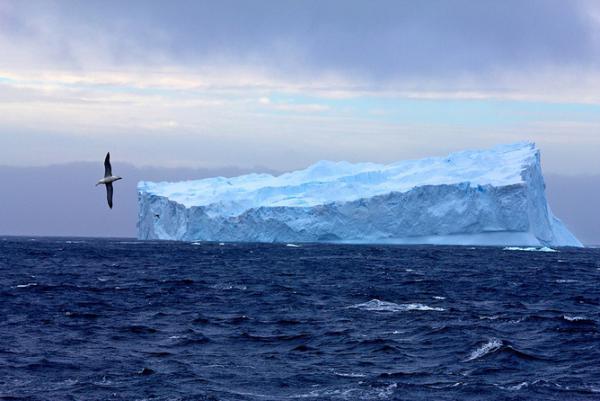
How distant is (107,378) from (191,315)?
7853 mm

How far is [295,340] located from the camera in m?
18.2

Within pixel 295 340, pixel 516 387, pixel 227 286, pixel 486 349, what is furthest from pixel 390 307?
pixel 516 387

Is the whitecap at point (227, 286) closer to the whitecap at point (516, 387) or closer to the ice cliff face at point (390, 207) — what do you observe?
the whitecap at point (516, 387)

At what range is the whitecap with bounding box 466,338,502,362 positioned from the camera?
54.1 ft

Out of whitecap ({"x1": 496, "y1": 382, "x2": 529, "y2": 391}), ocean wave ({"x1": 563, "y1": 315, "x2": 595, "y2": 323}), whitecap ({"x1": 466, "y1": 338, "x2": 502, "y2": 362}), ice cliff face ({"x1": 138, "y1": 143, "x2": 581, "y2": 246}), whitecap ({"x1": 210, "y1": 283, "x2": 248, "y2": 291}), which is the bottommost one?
whitecap ({"x1": 496, "y1": 382, "x2": 529, "y2": 391})

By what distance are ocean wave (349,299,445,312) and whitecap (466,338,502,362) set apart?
5697 mm

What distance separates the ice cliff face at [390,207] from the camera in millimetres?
66188

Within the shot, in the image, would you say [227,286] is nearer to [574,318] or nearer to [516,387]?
[574,318]

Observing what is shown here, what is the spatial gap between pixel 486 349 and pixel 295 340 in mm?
3785

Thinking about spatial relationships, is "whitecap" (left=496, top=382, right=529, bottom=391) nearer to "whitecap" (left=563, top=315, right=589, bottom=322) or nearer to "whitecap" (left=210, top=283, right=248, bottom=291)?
"whitecap" (left=563, top=315, right=589, bottom=322)

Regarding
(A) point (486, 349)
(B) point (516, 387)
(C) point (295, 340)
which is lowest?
(B) point (516, 387)

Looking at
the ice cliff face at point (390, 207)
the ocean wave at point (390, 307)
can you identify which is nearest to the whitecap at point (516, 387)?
the ocean wave at point (390, 307)

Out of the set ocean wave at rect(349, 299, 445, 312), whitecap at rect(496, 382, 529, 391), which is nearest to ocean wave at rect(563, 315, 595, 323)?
ocean wave at rect(349, 299, 445, 312)

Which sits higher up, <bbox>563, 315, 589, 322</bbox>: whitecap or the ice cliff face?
the ice cliff face
